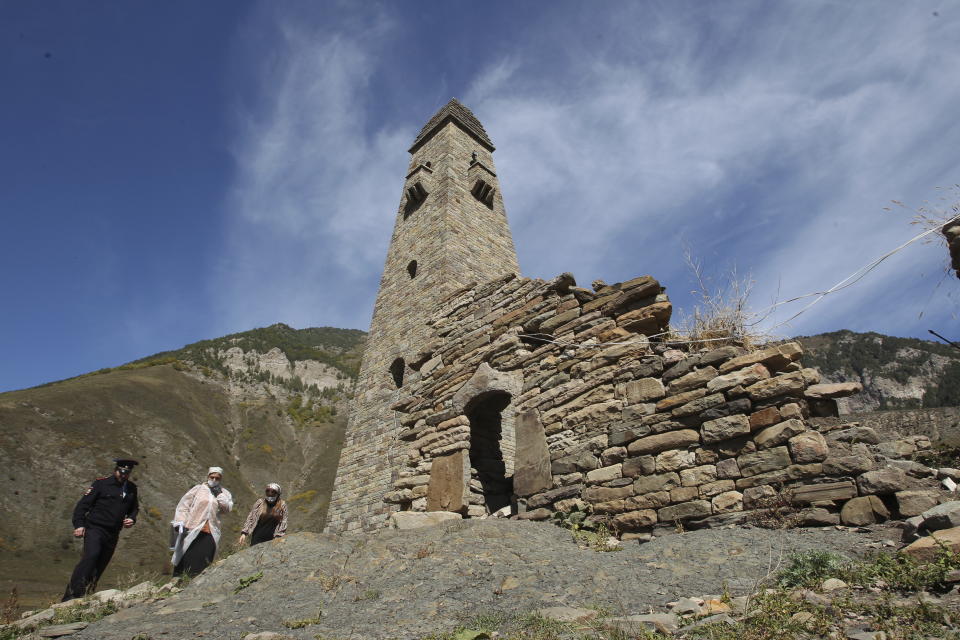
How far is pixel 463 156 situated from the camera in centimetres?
1823

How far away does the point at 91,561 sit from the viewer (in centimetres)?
514

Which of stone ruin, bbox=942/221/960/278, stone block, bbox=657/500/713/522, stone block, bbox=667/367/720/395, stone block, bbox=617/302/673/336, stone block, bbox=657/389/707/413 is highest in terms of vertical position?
stone block, bbox=617/302/673/336

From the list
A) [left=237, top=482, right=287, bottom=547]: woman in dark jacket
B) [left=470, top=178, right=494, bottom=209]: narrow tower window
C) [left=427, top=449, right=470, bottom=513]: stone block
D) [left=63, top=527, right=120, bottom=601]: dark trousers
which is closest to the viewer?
[left=63, top=527, right=120, bottom=601]: dark trousers

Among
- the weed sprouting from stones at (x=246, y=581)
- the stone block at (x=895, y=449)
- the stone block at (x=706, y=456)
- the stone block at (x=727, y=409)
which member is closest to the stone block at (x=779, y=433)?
the stone block at (x=727, y=409)

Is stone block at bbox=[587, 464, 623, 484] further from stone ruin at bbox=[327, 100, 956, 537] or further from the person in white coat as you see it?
the person in white coat

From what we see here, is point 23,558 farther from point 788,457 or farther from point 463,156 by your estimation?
point 788,457

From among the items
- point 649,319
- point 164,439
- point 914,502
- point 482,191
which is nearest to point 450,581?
point 914,502

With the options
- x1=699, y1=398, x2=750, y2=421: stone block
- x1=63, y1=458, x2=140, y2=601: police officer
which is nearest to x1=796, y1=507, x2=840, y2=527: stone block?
x1=699, y1=398, x2=750, y2=421: stone block

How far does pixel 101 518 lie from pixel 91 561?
42 centimetres

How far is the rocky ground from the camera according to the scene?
9.17 feet

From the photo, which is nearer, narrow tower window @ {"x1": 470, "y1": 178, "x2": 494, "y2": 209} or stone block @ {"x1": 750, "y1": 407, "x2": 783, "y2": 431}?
stone block @ {"x1": 750, "y1": 407, "x2": 783, "y2": 431}

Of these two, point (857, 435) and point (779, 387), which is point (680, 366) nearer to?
point (779, 387)

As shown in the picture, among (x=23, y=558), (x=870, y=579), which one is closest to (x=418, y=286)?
(x=870, y=579)

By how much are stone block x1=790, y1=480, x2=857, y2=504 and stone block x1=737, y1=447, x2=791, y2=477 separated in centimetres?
19
